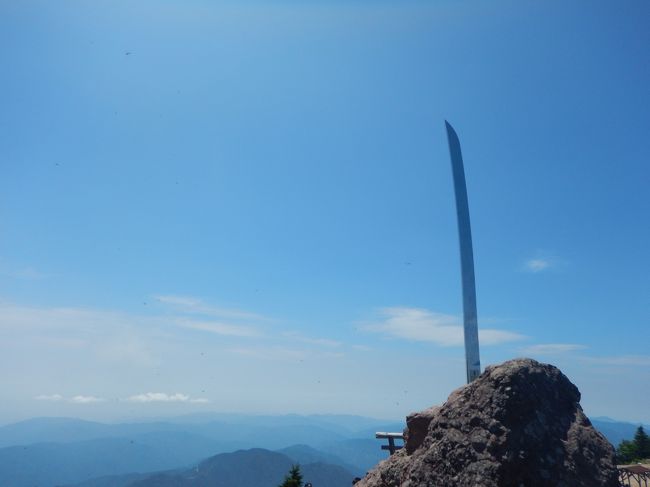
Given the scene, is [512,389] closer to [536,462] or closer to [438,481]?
[536,462]

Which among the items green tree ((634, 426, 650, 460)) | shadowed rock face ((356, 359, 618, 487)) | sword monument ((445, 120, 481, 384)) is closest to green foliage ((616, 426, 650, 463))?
green tree ((634, 426, 650, 460))

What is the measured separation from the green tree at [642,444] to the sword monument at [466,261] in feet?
103

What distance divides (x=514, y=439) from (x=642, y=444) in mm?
39055

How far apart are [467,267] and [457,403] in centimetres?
772

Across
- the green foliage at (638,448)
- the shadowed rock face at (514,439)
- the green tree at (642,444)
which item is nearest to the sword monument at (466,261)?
the shadowed rock face at (514,439)

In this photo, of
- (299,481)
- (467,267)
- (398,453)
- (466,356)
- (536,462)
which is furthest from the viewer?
(299,481)

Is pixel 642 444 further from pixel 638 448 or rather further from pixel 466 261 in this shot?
pixel 466 261

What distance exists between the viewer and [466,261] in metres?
15.9

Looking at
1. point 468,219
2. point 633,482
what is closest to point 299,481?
point 633,482

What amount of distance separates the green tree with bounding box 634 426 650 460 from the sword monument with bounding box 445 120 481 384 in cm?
3146

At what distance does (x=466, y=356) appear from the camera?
14039mm

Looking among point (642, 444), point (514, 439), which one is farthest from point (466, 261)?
point (642, 444)

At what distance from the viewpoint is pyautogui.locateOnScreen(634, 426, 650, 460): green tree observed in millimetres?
36344

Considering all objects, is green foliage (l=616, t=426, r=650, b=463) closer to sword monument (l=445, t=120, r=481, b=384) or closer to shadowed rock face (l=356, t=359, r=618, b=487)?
sword monument (l=445, t=120, r=481, b=384)
